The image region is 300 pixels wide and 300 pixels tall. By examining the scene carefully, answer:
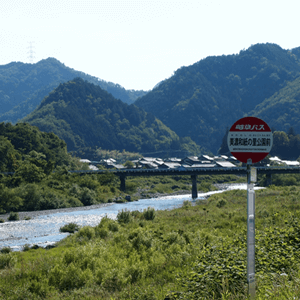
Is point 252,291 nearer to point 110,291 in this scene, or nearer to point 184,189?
point 110,291

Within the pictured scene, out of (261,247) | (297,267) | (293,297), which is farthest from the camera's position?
(261,247)

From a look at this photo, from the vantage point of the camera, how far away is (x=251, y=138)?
8.66 metres

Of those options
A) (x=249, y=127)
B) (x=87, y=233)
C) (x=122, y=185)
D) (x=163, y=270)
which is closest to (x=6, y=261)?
(x=87, y=233)

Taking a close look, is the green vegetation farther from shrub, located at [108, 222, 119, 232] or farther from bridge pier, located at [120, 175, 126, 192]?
bridge pier, located at [120, 175, 126, 192]

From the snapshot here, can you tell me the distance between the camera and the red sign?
28.3 ft

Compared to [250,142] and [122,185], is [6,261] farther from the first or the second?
[122,185]

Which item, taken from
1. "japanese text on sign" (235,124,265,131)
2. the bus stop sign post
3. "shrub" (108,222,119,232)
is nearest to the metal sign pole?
the bus stop sign post

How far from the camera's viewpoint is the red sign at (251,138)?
8617 mm

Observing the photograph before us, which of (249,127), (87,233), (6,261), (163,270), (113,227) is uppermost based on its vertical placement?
(249,127)

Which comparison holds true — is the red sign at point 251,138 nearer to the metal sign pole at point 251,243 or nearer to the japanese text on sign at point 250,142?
the japanese text on sign at point 250,142

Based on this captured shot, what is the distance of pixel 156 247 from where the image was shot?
22.0 meters

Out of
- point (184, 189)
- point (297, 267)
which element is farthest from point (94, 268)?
point (184, 189)

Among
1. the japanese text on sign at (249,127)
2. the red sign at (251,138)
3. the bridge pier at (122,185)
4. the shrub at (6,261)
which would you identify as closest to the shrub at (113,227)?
the shrub at (6,261)

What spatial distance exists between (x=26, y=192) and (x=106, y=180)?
34.3 meters
